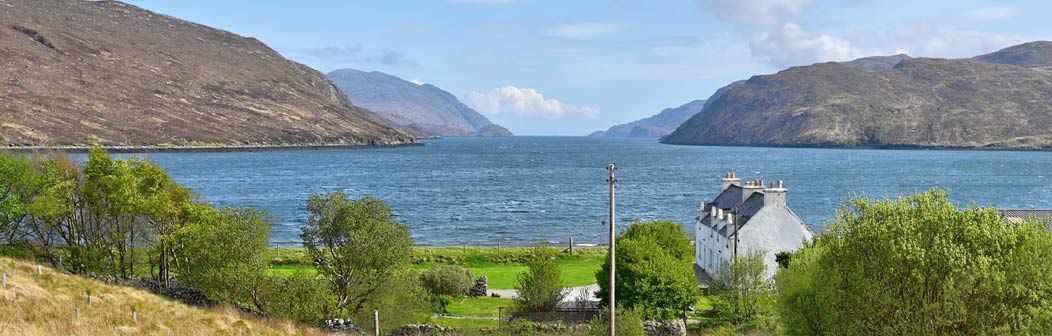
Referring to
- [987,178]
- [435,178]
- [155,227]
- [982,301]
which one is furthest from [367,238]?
[987,178]

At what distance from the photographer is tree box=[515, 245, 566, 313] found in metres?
43.3

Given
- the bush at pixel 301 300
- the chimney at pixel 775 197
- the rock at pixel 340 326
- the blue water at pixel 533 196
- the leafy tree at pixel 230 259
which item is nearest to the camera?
the rock at pixel 340 326

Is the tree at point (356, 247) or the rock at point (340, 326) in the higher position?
the tree at point (356, 247)

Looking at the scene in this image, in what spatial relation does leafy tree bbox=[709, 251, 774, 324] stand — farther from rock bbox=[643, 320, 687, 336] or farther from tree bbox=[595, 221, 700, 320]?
rock bbox=[643, 320, 687, 336]

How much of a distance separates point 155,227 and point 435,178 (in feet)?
481

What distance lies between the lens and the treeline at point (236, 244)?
125 feet

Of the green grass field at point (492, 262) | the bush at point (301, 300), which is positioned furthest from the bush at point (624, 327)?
the green grass field at point (492, 262)

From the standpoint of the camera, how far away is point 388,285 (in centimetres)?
3800

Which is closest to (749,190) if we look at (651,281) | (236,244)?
(651,281)

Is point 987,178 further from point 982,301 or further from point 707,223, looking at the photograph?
Result: point 982,301

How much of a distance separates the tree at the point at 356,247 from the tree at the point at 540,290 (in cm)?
857

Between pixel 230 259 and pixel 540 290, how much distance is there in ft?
58.0

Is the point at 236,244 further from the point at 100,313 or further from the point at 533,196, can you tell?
the point at 533,196

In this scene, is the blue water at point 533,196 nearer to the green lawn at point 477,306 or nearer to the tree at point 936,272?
the green lawn at point 477,306
